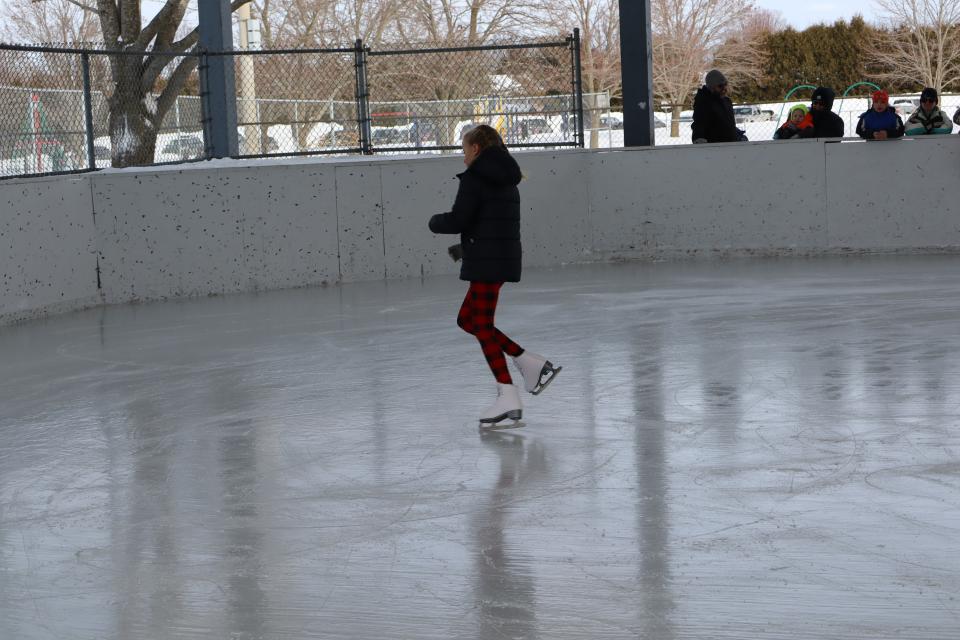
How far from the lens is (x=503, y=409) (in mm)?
6402

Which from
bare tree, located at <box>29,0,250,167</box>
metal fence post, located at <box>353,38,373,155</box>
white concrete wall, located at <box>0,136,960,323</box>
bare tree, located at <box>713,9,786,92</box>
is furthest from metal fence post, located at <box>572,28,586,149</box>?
bare tree, located at <box>713,9,786,92</box>

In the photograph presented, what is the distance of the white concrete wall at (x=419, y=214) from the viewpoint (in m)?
12.0

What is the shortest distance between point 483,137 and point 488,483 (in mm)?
1755

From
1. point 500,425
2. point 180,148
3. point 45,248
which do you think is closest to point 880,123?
point 180,148

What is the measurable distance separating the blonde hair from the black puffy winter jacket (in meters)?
0.03

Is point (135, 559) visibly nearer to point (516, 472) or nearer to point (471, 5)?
point (516, 472)

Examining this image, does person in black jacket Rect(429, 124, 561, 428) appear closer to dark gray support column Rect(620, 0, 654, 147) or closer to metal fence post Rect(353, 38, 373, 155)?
metal fence post Rect(353, 38, 373, 155)

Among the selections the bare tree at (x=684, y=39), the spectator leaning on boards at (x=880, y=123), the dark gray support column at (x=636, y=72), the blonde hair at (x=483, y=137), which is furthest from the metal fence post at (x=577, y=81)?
the bare tree at (x=684, y=39)

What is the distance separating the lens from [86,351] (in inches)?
372

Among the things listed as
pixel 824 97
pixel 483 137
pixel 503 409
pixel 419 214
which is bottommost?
pixel 503 409

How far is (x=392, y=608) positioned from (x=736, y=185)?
11.1 meters

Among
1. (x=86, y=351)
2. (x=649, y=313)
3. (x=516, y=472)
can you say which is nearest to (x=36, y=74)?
(x=86, y=351)

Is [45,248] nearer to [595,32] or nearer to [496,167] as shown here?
[496,167]

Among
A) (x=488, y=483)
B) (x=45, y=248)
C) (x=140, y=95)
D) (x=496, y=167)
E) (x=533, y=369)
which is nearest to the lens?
(x=488, y=483)
